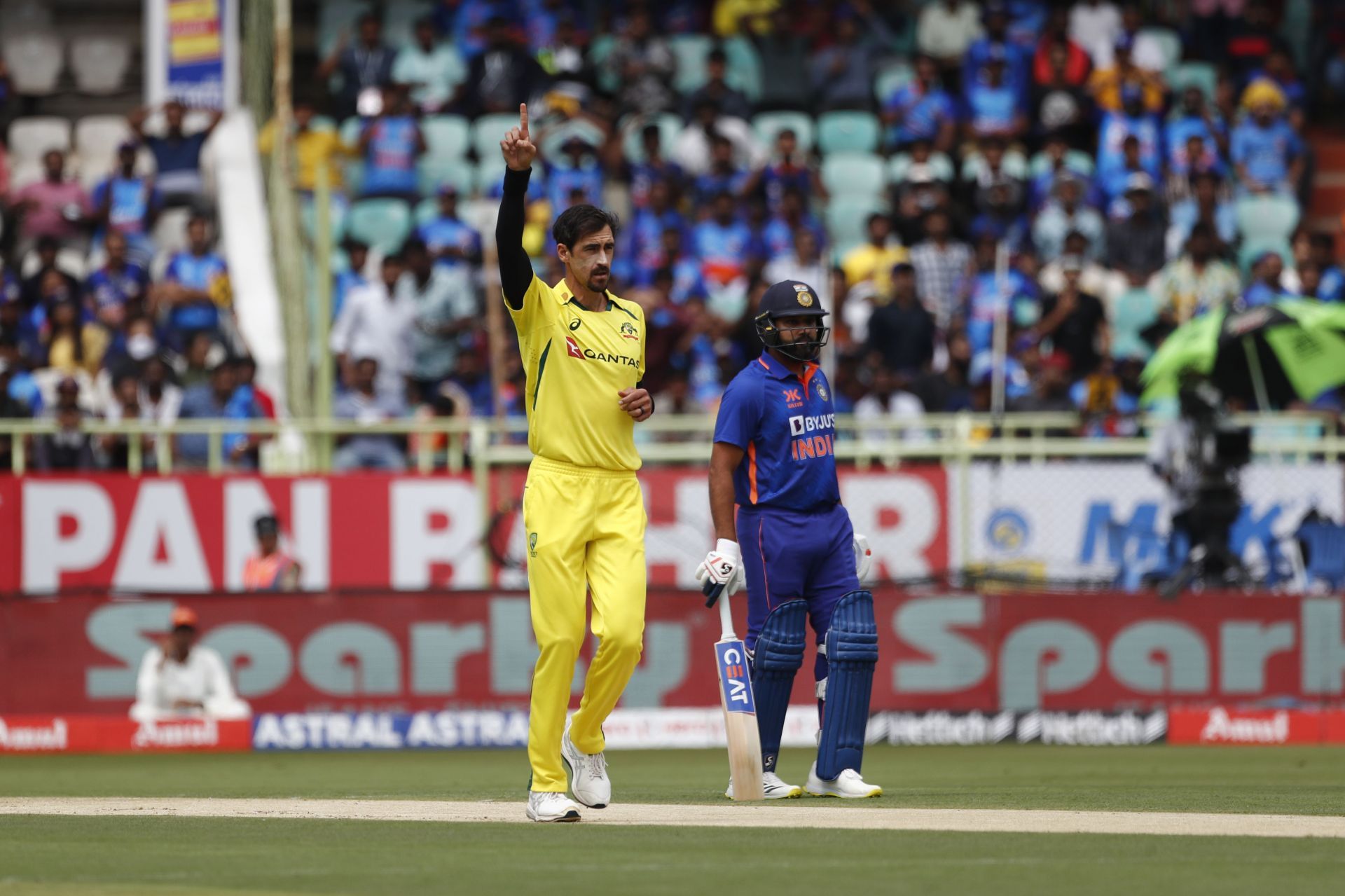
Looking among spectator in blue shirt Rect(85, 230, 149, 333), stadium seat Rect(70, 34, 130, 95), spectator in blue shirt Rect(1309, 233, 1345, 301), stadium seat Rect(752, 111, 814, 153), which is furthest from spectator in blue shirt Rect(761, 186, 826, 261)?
stadium seat Rect(70, 34, 130, 95)

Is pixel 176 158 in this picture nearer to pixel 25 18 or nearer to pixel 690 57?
pixel 25 18

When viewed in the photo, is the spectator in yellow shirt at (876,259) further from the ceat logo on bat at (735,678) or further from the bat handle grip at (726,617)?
the ceat logo on bat at (735,678)

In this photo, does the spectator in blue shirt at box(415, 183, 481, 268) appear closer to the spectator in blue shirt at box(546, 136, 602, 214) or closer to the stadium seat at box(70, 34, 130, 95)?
the spectator in blue shirt at box(546, 136, 602, 214)

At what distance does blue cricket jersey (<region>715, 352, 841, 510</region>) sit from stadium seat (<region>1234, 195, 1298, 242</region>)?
1418cm

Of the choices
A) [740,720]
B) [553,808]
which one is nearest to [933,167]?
[740,720]

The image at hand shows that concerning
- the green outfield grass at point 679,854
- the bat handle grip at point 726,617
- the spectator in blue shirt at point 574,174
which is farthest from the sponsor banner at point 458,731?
the spectator in blue shirt at point 574,174

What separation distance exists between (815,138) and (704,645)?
9.00m

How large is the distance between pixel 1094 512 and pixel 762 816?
410 inches

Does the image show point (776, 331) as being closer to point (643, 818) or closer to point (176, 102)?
point (643, 818)

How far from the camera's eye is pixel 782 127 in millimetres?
24719

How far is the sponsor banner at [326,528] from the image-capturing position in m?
18.9

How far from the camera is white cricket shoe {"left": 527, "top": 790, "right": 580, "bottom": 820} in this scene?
29.7 ft

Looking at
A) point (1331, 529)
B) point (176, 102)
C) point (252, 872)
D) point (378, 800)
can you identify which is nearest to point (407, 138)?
point (176, 102)

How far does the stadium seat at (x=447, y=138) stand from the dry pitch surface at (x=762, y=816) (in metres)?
14.4
